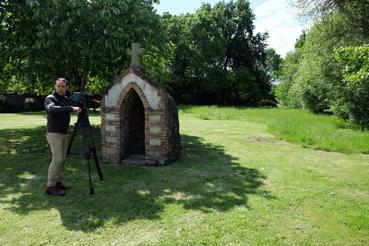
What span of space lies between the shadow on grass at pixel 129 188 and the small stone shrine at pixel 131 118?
560mm

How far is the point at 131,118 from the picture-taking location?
1280cm

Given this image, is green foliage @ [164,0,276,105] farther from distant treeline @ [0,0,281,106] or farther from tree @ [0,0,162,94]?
tree @ [0,0,162,94]

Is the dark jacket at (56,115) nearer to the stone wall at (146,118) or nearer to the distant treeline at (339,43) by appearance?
the stone wall at (146,118)

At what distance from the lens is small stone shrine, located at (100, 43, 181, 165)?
37.1 feet

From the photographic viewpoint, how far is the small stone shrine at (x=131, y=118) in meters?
11.3

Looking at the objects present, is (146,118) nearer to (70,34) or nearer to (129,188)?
(129,188)

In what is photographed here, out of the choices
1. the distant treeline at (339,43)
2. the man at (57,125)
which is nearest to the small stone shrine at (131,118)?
the man at (57,125)

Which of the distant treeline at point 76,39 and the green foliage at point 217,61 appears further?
the green foliage at point 217,61

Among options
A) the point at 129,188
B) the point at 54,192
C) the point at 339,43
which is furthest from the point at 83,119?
the point at 339,43

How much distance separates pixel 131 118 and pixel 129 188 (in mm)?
3831

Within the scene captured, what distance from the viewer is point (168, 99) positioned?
11625 millimetres

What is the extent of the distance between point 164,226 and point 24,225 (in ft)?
9.00

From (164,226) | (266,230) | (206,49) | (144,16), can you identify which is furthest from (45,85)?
(206,49)

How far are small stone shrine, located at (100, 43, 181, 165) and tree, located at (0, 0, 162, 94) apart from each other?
2254 millimetres
